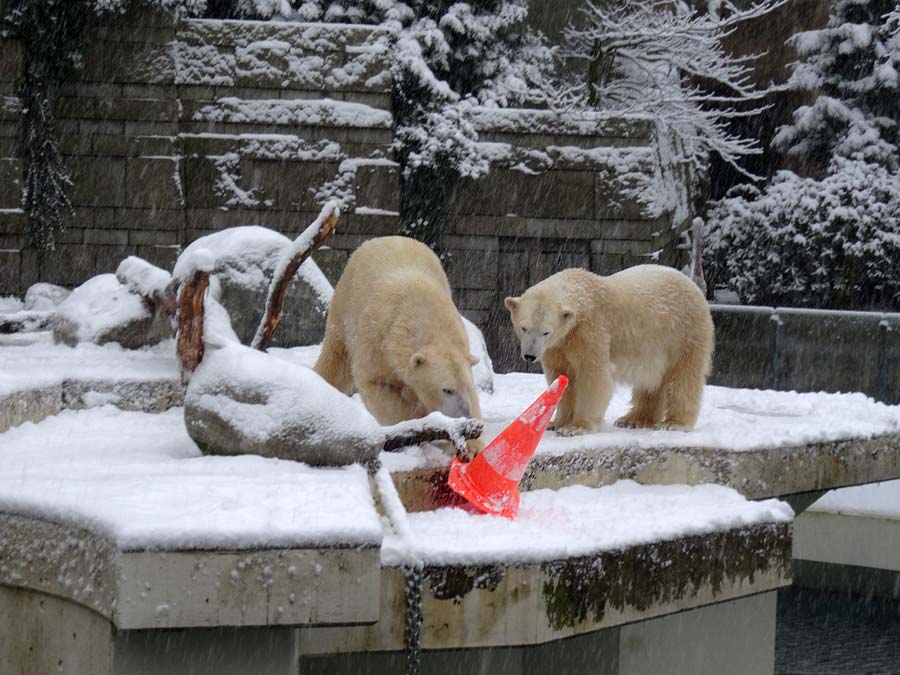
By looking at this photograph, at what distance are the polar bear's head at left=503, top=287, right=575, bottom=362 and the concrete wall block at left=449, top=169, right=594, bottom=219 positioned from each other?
7.83 m

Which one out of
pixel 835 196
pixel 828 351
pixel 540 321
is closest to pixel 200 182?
pixel 828 351

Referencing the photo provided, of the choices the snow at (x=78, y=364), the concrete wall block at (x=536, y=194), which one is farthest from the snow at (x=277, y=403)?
the concrete wall block at (x=536, y=194)

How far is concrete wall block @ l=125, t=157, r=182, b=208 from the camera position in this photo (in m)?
11.0

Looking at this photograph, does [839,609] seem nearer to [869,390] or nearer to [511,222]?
[869,390]

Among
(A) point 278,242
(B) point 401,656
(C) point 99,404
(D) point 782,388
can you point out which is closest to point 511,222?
(D) point 782,388

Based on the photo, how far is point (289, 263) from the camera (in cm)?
612

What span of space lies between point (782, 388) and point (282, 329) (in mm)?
4800

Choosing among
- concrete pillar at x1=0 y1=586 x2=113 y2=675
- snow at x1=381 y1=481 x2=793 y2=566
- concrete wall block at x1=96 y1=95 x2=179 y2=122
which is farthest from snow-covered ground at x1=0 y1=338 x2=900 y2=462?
concrete wall block at x1=96 y1=95 x2=179 y2=122

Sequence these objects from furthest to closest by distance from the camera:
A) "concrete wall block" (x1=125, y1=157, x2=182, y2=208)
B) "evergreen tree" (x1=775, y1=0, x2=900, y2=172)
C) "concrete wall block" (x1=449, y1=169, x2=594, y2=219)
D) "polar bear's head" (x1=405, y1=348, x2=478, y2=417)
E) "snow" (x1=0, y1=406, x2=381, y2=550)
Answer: "evergreen tree" (x1=775, y1=0, x2=900, y2=172)
"concrete wall block" (x1=449, y1=169, x2=594, y2=219)
"concrete wall block" (x1=125, y1=157, x2=182, y2=208)
"polar bear's head" (x1=405, y1=348, x2=478, y2=417)
"snow" (x1=0, y1=406, x2=381, y2=550)

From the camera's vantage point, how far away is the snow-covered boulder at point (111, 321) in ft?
21.6

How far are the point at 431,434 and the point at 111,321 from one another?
122 inches

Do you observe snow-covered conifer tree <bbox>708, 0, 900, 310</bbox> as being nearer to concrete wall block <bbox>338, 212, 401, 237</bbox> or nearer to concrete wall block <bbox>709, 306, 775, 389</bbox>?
concrete wall block <bbox>709, 306, 775, 389</bbox>

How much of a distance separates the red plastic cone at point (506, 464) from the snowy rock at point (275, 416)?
387mm

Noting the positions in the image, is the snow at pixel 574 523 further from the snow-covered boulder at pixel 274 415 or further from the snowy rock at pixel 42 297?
the snowy rock at pixel 42 297
